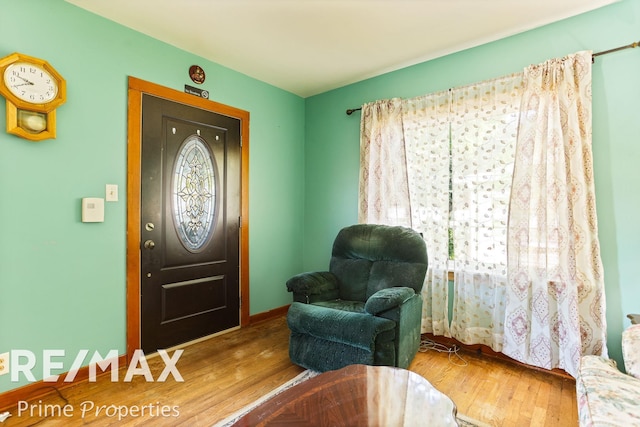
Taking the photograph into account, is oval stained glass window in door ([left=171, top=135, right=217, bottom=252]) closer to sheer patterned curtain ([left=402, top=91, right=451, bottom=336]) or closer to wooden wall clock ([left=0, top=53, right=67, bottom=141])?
wooden wall clock ([left=0, top=53, right=67, bottom=141])

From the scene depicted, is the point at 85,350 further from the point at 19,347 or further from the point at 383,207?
the point at 383,207

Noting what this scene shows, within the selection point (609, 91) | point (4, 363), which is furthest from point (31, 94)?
point (609, 91)

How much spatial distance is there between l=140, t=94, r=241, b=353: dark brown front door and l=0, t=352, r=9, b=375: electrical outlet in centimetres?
76

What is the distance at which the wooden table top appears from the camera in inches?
43.0

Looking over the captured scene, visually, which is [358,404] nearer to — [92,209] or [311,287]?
[311,287]

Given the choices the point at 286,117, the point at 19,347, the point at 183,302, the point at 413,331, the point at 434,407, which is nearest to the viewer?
the point at 434,407

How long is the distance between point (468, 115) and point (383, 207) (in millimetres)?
1073

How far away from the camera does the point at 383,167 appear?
305 cm

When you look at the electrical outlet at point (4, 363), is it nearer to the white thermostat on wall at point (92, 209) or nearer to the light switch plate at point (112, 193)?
the white thermostat on wall at point (92, 209)

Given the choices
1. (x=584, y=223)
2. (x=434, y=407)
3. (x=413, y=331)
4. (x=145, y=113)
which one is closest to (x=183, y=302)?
(x=145, y=113)

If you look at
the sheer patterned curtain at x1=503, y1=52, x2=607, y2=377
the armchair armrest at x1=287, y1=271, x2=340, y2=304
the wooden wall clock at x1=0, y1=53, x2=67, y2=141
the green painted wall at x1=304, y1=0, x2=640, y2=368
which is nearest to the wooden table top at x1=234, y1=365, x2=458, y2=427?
the armchair armrest at x1=287, y1=271, x2=340, y2=304

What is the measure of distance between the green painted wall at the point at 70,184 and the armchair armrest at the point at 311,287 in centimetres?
130

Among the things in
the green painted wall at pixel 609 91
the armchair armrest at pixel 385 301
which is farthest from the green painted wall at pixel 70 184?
the green painted wall at pixel 609 91

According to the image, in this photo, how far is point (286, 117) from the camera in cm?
369
